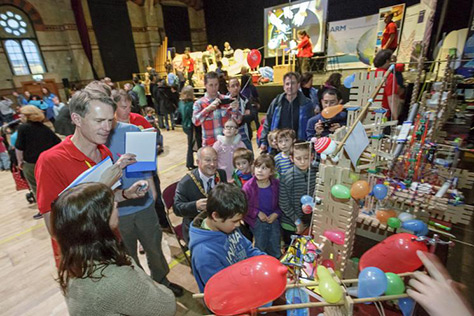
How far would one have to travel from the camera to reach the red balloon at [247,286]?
0.78 metres

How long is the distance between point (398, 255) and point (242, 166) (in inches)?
60.4

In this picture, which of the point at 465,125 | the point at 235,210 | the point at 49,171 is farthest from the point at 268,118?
the point at 465,125

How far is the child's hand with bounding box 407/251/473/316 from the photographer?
675 mm

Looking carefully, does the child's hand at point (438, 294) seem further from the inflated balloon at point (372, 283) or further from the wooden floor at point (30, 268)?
the wooden floor at point (30, 268)

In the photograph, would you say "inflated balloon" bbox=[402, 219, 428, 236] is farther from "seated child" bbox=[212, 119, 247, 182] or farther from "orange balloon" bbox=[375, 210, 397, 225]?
"seated child" bbox=[212, 119, 247, 182]

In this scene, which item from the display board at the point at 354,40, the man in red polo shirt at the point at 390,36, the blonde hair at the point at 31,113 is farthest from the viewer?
the display board at the point at 354,40

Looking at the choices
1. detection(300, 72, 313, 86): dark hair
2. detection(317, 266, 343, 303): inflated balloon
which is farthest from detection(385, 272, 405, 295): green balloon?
detection(300, 72, 313, 86): dark hair

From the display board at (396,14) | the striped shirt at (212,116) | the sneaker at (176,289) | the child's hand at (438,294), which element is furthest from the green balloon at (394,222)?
the display board at (396,14)

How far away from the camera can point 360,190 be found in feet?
3.54

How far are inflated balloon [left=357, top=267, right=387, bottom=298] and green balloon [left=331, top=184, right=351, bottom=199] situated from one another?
1.10 feet

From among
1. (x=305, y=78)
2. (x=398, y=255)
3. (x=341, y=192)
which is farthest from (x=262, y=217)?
(x=305, y=78)

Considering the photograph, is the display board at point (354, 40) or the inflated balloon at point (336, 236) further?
the display board at point (354, 40)

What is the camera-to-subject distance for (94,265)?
2.61 feet

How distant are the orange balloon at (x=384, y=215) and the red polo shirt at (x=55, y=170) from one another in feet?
5.86
